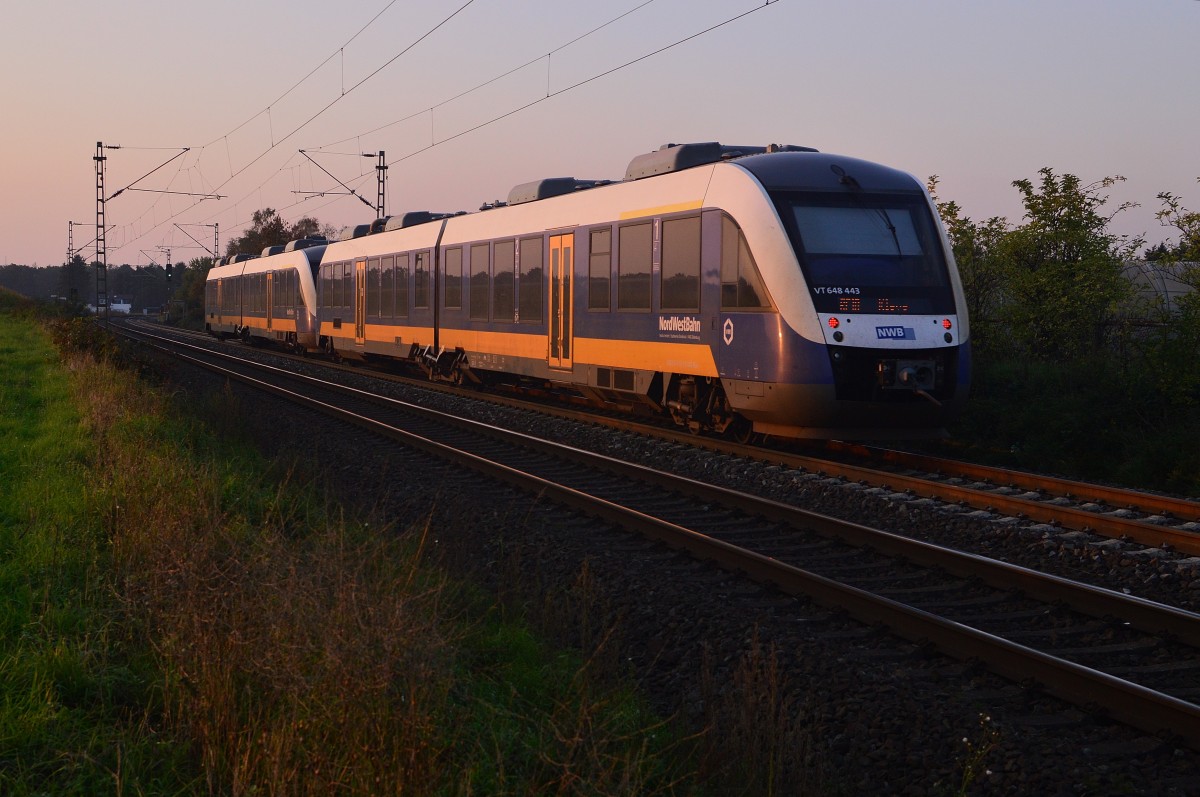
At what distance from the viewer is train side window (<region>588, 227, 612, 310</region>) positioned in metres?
14.9

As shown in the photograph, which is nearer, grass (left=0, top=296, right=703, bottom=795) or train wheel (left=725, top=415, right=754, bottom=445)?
grass (left=0, top=296, right=703, bottom=795)

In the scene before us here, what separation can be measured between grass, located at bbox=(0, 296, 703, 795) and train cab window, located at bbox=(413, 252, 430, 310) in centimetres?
1553

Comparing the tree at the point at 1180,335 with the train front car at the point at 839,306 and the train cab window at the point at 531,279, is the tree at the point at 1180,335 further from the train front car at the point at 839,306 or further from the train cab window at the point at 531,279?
the train cab window at the point at 531,279

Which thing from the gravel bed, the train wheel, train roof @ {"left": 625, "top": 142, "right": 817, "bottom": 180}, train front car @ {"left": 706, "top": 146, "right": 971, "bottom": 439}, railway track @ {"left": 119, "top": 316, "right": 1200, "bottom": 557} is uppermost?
train roof @ {"left": 625, "top": 142, "right": 817, "bottom": 180}

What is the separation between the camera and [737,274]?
1196cm

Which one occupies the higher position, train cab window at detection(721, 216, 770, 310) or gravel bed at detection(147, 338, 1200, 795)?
train cab window at detection(721, 216, 770, 310)

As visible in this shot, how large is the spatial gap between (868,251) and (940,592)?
5.49 m

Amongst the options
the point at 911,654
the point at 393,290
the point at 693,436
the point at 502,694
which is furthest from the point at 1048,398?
the point at 393,290

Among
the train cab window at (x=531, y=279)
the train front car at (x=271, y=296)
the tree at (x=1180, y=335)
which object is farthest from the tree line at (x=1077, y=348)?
the train front car at (x=271, y=296)

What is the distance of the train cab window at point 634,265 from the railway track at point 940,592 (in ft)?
10.5

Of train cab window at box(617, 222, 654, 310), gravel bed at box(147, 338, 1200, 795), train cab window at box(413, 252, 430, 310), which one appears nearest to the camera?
gravel bed at box(147, 338, 1200, 795)

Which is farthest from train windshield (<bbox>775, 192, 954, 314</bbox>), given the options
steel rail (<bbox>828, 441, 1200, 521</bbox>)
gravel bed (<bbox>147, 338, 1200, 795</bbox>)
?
gravel bed (<bbox>147, 338, 1200, 795</bbox>)

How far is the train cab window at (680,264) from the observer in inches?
504

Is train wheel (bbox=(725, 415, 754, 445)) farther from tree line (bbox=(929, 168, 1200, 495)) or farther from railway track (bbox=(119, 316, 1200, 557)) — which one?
tree line (bbox=(929, 168, 1200, 495))
